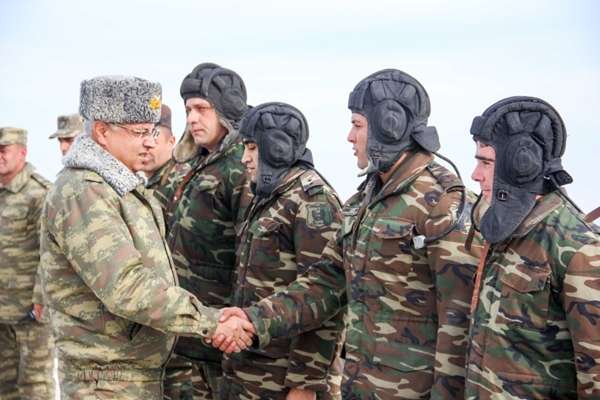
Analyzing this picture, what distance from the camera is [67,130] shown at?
31.5 ft

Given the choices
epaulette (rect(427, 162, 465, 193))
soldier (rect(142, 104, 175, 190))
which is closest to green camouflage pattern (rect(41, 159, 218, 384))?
epaulette (rect(427, 162, 465, 193))

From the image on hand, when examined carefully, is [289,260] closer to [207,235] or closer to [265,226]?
[265,226]

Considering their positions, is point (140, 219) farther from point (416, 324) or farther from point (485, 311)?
point (485, 311)

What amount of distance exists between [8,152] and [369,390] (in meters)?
5.46

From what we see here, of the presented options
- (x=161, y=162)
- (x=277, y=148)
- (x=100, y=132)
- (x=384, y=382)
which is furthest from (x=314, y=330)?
(x=161, y=162)

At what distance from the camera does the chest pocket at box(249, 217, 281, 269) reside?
5.75 meters

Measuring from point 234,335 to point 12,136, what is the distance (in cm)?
461

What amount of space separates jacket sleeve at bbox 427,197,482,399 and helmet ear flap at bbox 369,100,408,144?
67 cm

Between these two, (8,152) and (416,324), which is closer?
(416,324)

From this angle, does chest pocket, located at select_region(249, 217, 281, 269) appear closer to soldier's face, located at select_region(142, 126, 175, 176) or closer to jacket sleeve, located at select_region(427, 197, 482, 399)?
jacket sleeve, located at select_region(427, 197, 482, 399)

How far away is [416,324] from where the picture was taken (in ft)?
15.2

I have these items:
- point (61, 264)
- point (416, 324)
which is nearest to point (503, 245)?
point (416, 324)

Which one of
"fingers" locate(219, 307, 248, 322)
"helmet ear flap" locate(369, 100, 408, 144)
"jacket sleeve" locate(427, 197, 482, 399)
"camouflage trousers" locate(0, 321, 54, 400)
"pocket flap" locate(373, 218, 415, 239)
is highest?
"helmet ear flap" locate(369, 100, 408, 144)

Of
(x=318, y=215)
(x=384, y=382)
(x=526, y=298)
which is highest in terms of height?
(x=318, y=215)
